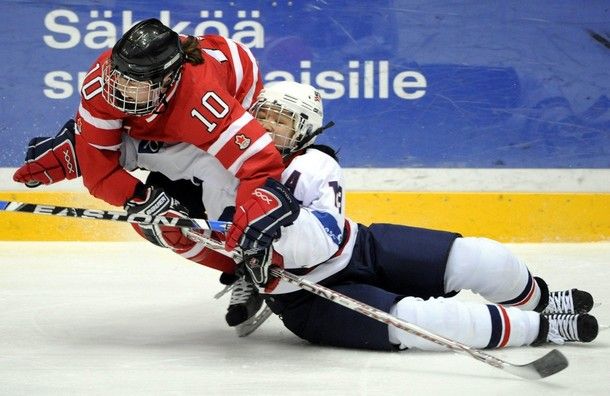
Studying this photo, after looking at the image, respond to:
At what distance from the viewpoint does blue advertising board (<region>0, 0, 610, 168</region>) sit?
437 centimetres

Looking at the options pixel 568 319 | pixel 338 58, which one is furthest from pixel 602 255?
pixel 568 319

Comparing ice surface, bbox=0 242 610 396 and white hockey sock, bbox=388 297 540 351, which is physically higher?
white hockey sock, bbox=388 297 540 351

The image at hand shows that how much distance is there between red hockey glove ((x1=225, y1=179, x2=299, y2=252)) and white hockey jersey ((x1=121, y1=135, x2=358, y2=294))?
6 cm

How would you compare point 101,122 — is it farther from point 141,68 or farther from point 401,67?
point 401,67

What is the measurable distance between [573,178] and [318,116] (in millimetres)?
2247

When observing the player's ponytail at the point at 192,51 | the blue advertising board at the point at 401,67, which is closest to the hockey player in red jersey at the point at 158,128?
the player's ponytail at the point at 192,51

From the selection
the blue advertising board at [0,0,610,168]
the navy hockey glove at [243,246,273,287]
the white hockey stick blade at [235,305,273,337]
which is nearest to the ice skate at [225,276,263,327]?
the white hockey stick blade at [235,305,273,337]

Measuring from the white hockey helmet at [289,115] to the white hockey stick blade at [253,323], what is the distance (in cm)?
44

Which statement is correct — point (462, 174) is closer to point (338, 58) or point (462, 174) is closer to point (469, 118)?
point (469, 118)

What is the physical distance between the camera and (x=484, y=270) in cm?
243

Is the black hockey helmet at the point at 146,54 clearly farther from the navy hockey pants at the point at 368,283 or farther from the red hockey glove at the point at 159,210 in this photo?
the navy hockey pants at the point at 368,283

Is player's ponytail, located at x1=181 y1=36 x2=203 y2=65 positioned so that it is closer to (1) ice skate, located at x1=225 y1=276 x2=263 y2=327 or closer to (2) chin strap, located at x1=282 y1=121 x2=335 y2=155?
(2) chin strap, located at x1=282 y1=121 x2=335 y2=155

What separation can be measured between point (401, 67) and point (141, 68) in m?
2.25

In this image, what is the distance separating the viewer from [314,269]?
2.38 metres
